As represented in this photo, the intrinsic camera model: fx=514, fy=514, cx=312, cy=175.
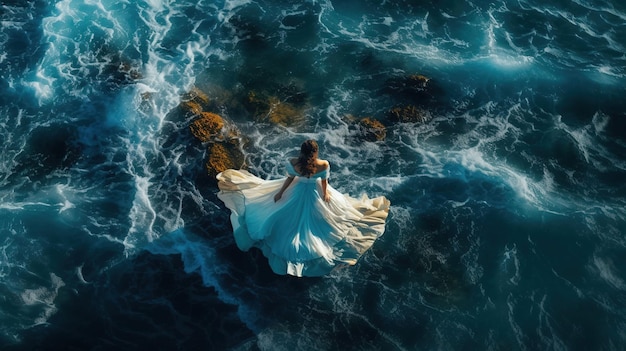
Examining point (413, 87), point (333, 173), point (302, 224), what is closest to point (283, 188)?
point (302, 224)

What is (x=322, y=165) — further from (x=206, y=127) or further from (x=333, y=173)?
(x=206, y=127)

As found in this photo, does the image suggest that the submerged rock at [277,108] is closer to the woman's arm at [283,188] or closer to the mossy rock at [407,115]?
the mossy rock at [407,115]

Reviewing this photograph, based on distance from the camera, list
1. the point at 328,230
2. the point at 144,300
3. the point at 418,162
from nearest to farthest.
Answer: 1. the point at 328,230
2. the point at 144,300
3. the point at 418,162

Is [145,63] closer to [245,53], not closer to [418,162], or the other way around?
[245,53]

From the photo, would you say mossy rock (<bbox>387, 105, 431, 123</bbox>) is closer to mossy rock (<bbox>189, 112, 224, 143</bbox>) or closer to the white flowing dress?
the white flowing dress

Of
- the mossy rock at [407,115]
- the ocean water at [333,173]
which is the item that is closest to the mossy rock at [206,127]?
the ocean water at [333,173]

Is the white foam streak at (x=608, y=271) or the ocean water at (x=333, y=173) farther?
the white foam streak at (x=608, y=271)

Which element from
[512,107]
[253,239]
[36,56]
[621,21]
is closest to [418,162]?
[512,107]

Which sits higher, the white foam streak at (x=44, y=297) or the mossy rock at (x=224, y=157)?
the mossy rock at (x=224, y=157)
